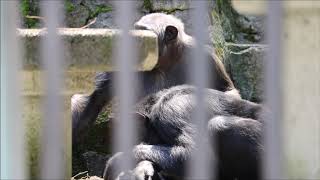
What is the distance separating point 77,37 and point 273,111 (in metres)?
0.50

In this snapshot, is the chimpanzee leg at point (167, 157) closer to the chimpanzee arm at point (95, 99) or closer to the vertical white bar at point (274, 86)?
the chimpanzee arm at point (95, 99)

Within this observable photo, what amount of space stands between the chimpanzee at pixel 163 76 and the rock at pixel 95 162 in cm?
39

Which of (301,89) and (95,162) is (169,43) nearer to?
(95,162)

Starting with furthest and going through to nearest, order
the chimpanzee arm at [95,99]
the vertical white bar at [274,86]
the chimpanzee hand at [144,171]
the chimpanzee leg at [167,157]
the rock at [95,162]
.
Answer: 1. the rock at [95,162]
2. the chimpanzee arm at [95,99]
3. the chimpanzee leg at [167,157]
4. the chimpanzee hand at [144,171]
5. the vertical white bar at [274,86]

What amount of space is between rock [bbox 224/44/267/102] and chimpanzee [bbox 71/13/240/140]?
763 millimetres

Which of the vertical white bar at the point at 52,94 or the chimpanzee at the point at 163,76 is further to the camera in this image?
the chimpanzee at the point at 163,76

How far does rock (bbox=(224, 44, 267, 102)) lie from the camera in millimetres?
4816

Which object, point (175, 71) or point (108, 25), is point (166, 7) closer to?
point (108, 25)

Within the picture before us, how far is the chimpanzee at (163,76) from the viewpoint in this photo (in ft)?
13.0

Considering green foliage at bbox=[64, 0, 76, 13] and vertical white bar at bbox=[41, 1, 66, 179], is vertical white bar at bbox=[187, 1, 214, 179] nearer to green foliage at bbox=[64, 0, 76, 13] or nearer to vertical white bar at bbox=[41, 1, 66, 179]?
vertical white bar at bbox=[41, 1, 66, 179]

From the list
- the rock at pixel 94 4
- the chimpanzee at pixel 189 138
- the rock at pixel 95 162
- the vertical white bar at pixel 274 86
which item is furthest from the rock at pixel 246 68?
the vertical white bar at pixel 274 86

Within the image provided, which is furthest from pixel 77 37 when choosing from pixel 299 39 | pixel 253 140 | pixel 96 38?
pixel 253 140

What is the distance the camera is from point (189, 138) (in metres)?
3.30

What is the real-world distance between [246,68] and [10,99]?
3.84 metres
